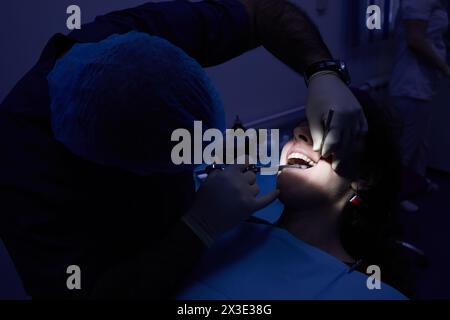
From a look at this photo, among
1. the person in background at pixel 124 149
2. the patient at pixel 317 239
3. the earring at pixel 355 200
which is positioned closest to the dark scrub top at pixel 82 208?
the person in background at pixel 124 149

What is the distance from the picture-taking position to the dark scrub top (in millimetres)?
768

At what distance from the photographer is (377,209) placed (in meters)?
1.30

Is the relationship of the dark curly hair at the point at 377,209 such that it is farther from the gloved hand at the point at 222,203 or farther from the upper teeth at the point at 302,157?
the gloved hand at the point at 222,203

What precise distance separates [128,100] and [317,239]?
79 cm

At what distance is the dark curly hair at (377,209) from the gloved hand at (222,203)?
41 centimetres

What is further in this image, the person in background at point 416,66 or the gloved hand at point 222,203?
the person in background at point 416,66

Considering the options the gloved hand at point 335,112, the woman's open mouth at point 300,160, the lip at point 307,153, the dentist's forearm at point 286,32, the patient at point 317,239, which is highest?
the dentist's forearm at point 286,32

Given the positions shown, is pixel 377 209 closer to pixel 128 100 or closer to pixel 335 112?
pixel 335 112

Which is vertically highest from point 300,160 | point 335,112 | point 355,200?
point 335,112

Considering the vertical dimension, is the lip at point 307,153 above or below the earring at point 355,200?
above

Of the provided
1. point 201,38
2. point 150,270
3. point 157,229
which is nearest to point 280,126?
point 201,38

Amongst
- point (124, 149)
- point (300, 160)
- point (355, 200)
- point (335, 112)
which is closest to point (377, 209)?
point (355, 200)

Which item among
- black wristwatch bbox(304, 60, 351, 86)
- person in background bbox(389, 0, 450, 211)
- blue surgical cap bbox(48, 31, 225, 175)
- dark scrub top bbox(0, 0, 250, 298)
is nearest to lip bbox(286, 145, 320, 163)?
black wristwatch bbox(304, 60, 351, 86)

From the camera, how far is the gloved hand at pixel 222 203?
2.95ft
